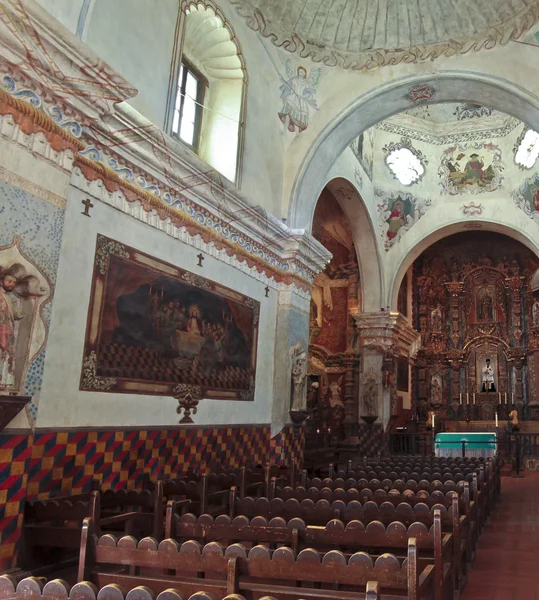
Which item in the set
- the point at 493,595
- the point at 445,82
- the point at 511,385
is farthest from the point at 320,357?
the point at 493,595

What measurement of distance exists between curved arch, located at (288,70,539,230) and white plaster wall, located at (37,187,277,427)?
405cm

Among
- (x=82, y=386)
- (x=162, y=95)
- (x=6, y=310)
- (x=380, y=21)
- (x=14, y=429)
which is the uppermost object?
(x=380, y=21)

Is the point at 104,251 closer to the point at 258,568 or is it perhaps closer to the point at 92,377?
the point at 92,377

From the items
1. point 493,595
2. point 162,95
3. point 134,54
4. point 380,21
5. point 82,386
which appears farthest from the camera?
point 380,21

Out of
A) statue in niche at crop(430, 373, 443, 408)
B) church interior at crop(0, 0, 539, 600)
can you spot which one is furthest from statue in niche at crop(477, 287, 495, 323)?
church interior at crop(0, 0, 539, 600)

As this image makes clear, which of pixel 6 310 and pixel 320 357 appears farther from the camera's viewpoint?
pixel 320 357

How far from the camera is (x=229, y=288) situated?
9047 mm

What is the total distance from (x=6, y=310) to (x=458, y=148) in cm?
1553

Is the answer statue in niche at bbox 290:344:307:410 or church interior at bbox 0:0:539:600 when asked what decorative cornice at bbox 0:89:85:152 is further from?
statue in niche at bbox 290:344:307:410

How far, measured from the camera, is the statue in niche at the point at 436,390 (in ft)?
69.2

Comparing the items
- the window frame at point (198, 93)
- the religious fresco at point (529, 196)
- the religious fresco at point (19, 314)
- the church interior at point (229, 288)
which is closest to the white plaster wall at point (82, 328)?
the church interior at point (229, 288)

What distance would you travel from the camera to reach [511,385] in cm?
2048

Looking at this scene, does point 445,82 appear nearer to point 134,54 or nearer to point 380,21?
point 380,21

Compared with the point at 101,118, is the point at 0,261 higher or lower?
lower
